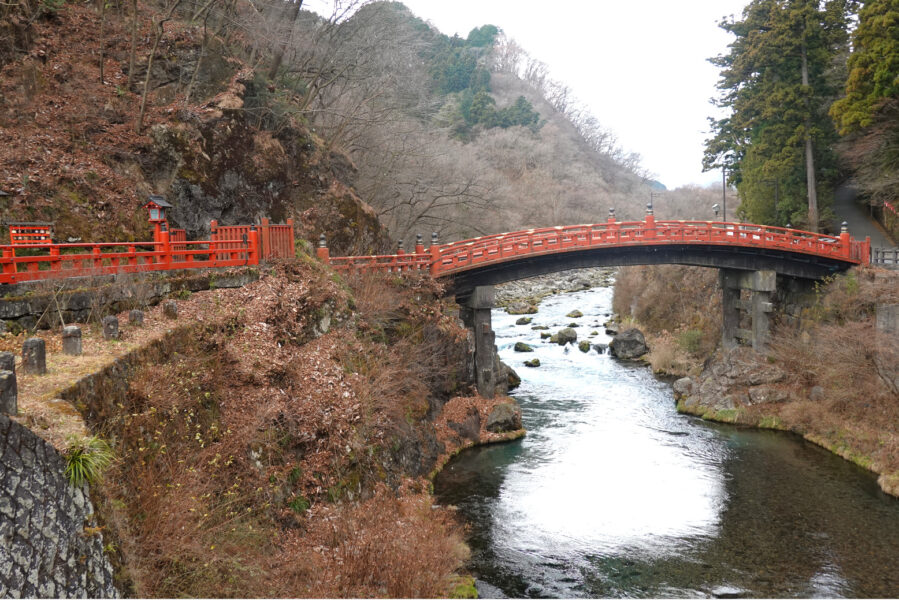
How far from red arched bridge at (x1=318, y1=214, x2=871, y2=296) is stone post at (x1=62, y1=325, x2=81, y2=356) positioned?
14290 mm

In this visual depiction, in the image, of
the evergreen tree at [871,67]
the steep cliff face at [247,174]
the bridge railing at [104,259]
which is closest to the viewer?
the bridge railing at [104,259]

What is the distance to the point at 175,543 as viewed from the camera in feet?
25.1

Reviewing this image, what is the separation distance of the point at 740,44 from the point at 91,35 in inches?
1270

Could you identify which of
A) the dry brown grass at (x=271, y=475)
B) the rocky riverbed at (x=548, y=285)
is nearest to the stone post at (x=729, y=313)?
the rocky riverbed at (x=548, y=285)

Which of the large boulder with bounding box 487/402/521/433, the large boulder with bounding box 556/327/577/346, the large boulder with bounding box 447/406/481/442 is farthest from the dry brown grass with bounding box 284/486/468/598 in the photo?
the large boulder with bounding box 556/327/577/346

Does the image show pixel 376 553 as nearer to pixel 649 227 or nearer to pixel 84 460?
pixel 84 460

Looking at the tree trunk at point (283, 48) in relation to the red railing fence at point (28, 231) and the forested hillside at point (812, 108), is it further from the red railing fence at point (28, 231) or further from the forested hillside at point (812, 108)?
the forested hillside at point (812, 108)

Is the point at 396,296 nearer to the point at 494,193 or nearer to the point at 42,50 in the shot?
the point at 42,50

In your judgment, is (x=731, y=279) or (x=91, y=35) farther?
(x=731, y=279)

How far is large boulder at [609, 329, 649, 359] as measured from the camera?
3378cm

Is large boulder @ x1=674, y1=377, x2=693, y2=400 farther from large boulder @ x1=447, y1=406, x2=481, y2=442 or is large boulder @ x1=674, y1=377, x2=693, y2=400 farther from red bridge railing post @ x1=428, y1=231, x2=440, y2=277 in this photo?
red bridge railing post @ x1=428, y1=231, x2=440, y2=277

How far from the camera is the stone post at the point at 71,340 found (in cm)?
953

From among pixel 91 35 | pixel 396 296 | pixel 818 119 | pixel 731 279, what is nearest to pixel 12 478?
pixel 396 296

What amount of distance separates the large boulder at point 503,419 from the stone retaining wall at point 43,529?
56.1 feet
